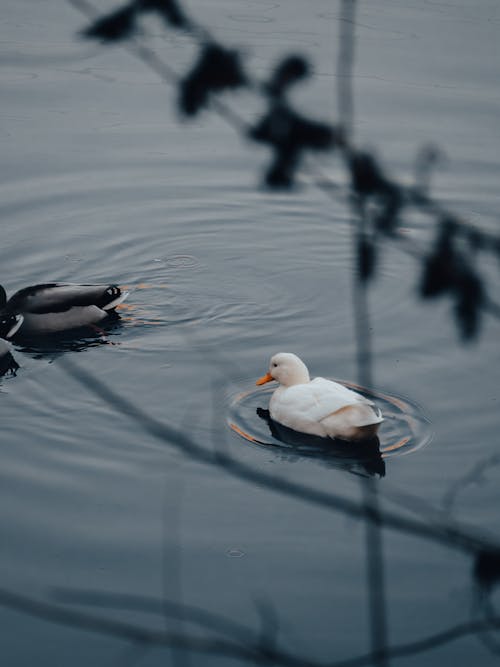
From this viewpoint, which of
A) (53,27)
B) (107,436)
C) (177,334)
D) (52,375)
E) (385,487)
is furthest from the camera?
(53,27)

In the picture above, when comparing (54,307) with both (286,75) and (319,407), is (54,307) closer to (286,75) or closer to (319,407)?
(319,407)

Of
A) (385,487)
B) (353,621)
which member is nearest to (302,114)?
(353,621)

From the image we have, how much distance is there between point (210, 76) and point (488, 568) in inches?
48.1

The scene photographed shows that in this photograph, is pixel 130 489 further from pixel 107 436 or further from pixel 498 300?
pixel 498 300

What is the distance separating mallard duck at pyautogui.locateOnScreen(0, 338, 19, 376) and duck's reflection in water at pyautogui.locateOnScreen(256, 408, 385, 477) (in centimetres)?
243

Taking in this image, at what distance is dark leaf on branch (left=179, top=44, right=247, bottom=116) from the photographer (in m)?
1.91

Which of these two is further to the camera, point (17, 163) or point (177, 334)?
point (17, 163)

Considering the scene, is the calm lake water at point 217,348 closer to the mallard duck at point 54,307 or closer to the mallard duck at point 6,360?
the mallard duck at point 6,360

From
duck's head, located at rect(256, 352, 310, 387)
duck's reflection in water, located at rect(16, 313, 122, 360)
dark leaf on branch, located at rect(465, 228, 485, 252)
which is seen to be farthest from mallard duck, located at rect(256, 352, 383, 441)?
dark leaf on branch, located at rect(465, 228, 485, 252)

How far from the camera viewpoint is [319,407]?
6695 millimetres

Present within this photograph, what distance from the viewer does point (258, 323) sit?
8469 mm

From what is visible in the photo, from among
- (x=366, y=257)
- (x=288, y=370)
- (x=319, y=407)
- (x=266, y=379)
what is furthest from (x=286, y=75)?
(x=266, y=379)

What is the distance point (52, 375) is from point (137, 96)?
21.5 ft

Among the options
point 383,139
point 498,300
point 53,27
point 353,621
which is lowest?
point 353,621
